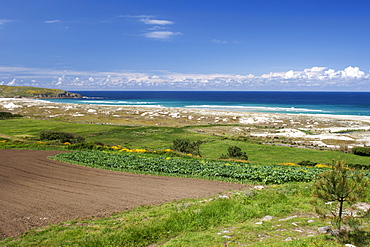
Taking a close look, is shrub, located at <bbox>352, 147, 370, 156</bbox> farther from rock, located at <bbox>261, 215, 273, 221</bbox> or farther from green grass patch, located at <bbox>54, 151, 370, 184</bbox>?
rock, located at <bbox>261, 215, 273, 221</bbox>

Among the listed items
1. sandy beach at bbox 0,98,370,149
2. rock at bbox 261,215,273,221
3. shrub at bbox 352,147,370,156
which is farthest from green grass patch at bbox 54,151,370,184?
sandy beach at bbox 0,98,370,149

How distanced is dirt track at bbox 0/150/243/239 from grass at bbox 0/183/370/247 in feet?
4.39

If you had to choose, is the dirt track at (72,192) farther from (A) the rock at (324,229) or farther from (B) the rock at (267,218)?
(A) the rock at (324,229)

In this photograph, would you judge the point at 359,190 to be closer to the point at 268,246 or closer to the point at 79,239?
the point at 268,246

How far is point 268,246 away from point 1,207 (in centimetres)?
Answer: 1367

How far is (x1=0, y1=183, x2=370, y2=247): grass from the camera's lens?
9281 mm

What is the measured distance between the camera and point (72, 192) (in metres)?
17.1

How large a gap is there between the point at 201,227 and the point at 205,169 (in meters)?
12.8

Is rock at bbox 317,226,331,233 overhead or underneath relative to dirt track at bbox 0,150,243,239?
overhead

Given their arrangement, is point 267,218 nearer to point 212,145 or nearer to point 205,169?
point 205,169

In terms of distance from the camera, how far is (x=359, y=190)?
26.4 feet

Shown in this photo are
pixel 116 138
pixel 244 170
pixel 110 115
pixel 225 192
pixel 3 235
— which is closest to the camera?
pixel 3 235

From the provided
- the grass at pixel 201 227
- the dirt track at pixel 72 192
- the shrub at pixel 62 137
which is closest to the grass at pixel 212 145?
the shrub at pixel 62 137

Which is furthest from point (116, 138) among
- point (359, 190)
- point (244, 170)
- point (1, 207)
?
point (359, 190)
